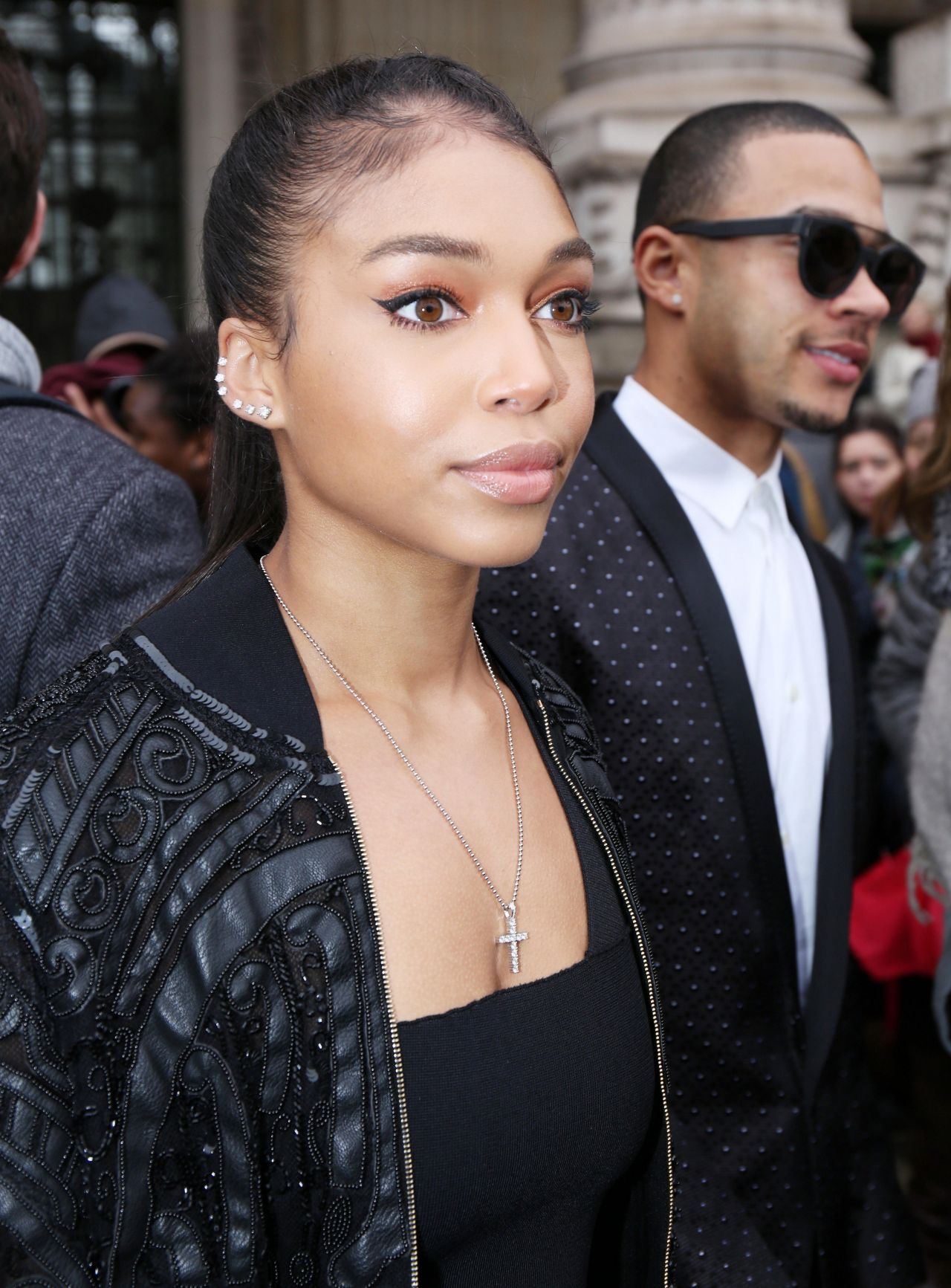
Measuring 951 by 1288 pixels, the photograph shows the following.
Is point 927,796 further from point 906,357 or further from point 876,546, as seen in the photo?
point 906,357

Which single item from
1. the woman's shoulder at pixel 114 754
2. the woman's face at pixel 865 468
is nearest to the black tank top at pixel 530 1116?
the woman's shoulder at pixel 114 754

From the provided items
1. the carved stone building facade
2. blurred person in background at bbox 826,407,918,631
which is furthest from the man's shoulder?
the carved stone building facade

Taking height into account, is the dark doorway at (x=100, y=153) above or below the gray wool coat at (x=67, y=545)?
above

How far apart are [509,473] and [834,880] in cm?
112

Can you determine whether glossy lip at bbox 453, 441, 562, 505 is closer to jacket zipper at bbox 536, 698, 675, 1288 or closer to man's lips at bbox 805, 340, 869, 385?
jacket zipper at bbox 536, 698, 675, 1288

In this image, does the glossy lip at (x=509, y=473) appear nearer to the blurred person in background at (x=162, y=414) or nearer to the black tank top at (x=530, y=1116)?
the black tank top at (x=530, y=1116)

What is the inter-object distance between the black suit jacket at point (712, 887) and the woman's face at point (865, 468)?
9.67ft

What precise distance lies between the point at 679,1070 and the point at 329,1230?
0.91 meters

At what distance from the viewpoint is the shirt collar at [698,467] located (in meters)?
2.19

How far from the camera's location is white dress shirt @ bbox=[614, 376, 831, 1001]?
2.12 meters

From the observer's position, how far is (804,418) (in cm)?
217

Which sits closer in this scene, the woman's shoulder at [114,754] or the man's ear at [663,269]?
the woman's shoulder at [114,754]

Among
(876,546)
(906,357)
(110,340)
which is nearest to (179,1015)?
(110,340)

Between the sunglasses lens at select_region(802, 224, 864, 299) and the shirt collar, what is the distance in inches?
11.4
